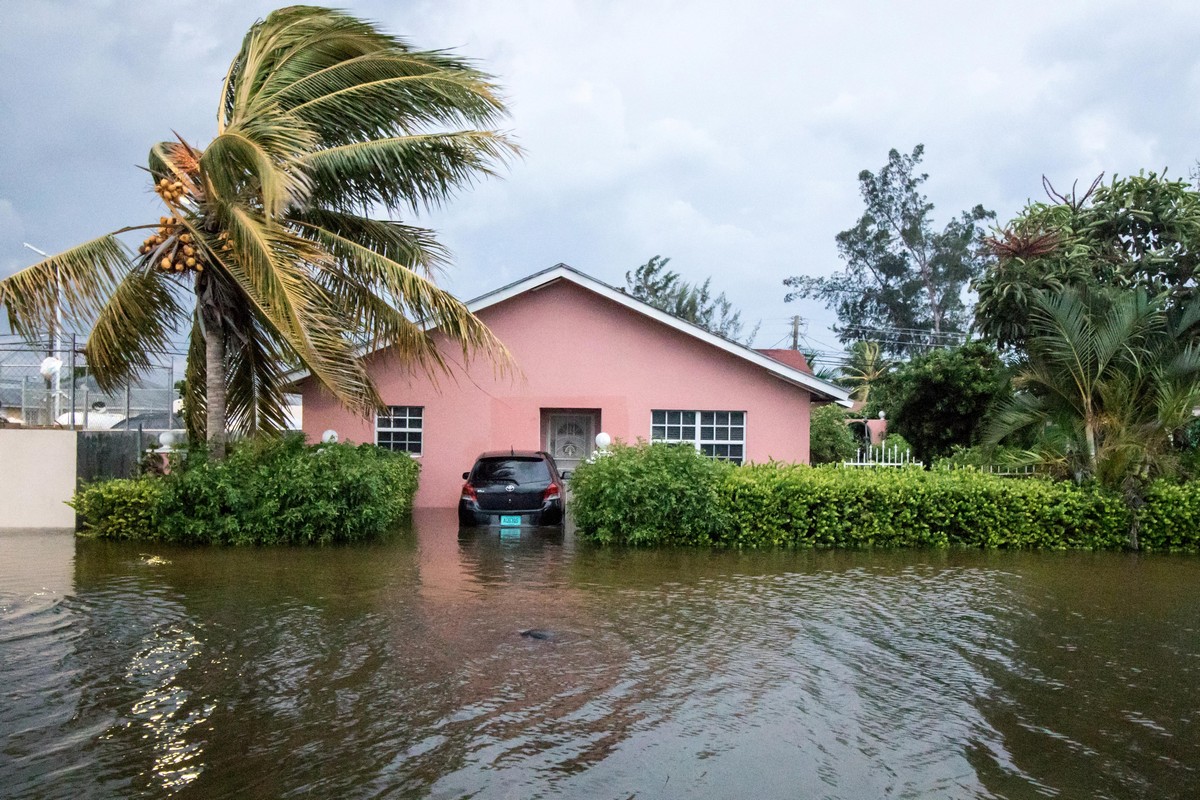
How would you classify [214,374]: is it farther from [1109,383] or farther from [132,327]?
[1109,383]

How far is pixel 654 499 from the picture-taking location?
13938mm

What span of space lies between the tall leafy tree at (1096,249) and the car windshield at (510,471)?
10.1 metres

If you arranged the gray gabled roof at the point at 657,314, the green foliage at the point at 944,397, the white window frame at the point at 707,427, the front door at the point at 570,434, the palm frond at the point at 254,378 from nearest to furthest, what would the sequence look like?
the palm frond at the point at 254,378
the gray gabled roof at the point at 657,314
the white window frame at the point at 707,427
the front door at the point at 570,434
the green foliage at the point at 944,397

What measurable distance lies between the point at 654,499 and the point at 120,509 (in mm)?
7873

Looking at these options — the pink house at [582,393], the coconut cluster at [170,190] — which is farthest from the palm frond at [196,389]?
the pink house at [582,393]

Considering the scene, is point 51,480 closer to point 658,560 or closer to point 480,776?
point 658,560

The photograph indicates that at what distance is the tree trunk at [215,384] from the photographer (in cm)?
1442

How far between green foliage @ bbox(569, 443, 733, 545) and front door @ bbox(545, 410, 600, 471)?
19.9ft

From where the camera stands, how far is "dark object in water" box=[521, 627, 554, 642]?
808 cm

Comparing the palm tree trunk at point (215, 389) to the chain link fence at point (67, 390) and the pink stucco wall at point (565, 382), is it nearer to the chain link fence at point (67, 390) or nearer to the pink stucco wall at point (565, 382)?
the chain link fence at point (67, 390)

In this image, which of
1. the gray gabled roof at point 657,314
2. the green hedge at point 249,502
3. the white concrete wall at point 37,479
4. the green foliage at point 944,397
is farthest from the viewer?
the green foliage at point 944,397

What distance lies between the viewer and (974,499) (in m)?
14.5

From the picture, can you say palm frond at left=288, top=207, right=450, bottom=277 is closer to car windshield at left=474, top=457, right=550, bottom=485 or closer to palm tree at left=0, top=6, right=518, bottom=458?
palm tree at left=0, top=6, right=518, bottom=458

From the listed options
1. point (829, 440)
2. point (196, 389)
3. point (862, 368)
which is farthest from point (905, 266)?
point (196, 389)
